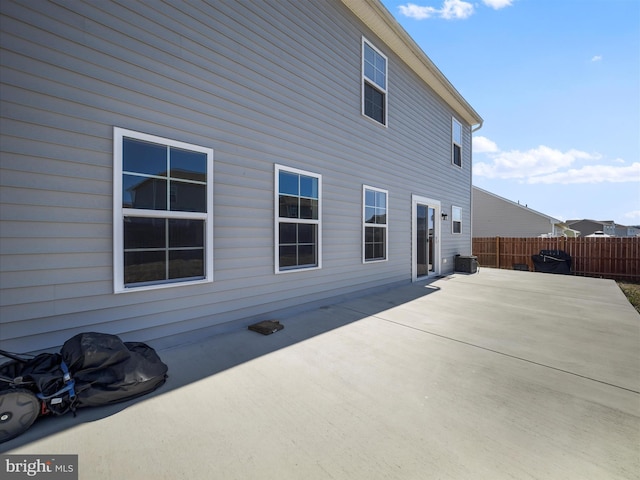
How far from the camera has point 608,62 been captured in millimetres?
5918

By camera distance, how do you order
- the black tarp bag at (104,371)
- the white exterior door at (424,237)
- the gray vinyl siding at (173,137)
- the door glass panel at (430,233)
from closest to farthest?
the black tarp bag at (104,371)
the gray vinyl siding at (173,137)
the white exterior door at (424,237)
the door glass panel at (430,233)

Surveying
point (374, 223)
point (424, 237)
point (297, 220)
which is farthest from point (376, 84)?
point (424, 237)

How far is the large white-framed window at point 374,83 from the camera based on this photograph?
546 centimetres

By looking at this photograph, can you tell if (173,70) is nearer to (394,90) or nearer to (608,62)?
(394,90)

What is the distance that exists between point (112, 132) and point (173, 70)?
0.98m

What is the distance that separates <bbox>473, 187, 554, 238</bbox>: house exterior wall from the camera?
17.2 meters

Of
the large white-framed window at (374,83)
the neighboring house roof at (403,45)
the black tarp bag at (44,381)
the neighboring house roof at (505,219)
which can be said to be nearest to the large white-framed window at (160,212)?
the black tarp bag at (44,381)

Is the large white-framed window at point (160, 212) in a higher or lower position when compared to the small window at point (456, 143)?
lower

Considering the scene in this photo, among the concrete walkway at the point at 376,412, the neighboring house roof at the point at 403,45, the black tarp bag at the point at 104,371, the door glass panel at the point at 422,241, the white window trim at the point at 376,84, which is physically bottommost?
the concrete walkway at the point at 376,412

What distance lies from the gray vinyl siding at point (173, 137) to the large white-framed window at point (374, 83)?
276mm

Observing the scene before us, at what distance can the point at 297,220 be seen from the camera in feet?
13.6

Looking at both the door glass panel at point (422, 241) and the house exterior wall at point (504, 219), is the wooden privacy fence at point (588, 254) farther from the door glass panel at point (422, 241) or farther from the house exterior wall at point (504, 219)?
the house exterior wall at point (504, 219)

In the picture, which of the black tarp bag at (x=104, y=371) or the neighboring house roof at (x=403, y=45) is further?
the neighboring house roof at (x=403, y=45)

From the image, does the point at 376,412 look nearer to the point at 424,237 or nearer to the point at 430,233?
the point at 424,237
